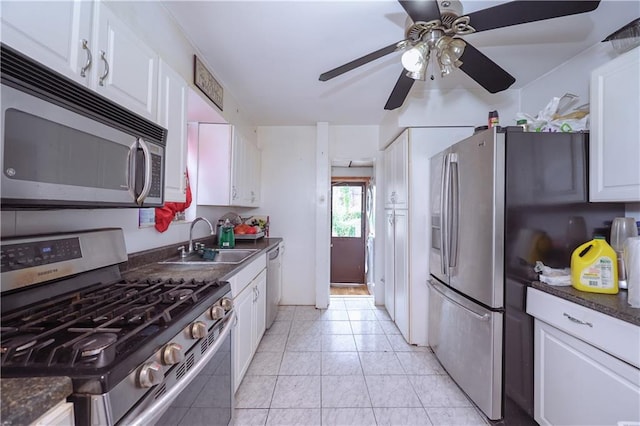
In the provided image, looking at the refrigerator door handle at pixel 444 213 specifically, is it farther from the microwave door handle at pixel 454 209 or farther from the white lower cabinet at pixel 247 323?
the white lower cabinet at pixel 247 323

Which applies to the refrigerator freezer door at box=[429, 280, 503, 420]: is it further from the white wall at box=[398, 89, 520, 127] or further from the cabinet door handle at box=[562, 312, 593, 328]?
the white wall at box=[398, 89, 520, 127]

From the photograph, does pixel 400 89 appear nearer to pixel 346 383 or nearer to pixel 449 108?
pixel 449 108

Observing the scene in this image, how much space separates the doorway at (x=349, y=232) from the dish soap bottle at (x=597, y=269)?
369 centimetres

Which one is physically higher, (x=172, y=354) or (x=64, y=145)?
(x=64, y=145)

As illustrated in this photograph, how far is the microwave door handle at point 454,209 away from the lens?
190cm

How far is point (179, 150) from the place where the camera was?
1561 millimetres

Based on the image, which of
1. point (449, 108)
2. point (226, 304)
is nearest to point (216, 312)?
point (226, 304)

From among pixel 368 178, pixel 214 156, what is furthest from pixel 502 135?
pixel 368 178

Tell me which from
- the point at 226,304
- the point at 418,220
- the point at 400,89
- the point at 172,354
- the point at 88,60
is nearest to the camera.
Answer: the point at 172,354

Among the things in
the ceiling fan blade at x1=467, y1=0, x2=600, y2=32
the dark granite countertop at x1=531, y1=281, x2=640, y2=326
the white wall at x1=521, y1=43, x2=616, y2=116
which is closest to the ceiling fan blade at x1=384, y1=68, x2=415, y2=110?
the ceiling fan blade at x1=467, y1=0, x2=600, y2=32

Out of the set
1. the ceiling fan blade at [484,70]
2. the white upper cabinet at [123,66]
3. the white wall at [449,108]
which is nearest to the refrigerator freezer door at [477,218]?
the ceiling fan blade at [484,70]

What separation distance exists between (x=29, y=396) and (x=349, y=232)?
15.9 feet

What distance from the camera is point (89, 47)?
93 centimetres

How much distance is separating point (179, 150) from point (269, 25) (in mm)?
950
